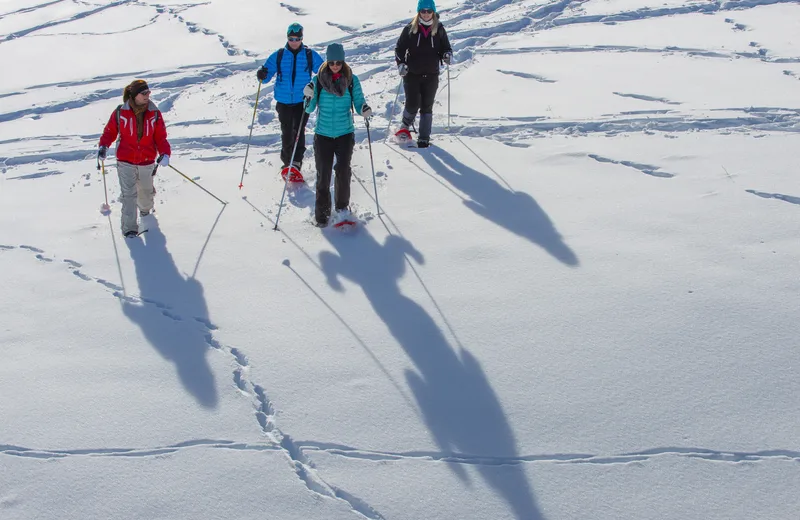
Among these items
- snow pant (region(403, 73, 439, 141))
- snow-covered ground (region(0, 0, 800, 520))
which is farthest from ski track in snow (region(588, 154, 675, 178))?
snow pant (region(403, 73, 439, 141))

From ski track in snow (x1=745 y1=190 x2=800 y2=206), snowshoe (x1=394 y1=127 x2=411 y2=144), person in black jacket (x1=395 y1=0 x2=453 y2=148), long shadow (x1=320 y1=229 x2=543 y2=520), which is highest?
person in black jacket (x1=395 y1=0 x2=453 y2=148)

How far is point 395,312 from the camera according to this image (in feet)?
15.4

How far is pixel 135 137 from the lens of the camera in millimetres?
5832

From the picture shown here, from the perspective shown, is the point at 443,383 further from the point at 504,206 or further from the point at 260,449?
the point at 504,206

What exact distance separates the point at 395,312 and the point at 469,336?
2.02ft

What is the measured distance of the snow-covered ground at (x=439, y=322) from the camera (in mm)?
3277

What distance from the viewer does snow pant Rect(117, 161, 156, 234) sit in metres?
5.95

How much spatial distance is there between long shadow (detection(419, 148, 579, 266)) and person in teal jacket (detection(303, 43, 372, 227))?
4.15 ft

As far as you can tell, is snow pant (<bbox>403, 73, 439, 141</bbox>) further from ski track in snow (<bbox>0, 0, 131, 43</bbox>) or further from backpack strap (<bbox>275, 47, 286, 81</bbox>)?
ski track in snow (<bbox>0, 0, 131, 43</bbox>)

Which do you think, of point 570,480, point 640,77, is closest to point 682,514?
point 570,480

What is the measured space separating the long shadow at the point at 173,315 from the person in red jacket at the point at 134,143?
425mm

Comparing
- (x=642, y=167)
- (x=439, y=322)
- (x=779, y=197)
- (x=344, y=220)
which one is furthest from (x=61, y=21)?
(x=779, y=197)

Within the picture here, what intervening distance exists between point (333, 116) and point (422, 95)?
2296mm

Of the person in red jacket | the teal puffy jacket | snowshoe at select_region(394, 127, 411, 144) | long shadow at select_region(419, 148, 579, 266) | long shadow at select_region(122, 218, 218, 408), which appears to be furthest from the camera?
snowshoe at select_region(394, 127, 411, 144)
